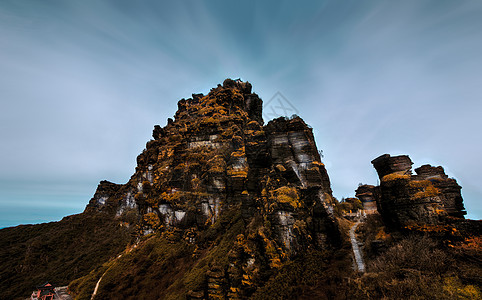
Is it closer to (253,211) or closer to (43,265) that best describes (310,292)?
(253,211)

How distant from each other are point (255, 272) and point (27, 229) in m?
114

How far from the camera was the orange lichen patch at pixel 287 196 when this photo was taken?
14.2 meters

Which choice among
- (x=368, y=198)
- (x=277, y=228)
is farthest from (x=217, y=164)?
(x=368, y=198)

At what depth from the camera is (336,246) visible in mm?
12641

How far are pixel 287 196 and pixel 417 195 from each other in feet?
25.1

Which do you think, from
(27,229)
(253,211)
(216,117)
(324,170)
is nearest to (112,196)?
(27,229)

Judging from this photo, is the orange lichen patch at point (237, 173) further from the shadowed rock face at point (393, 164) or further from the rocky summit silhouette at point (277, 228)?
the shadowed rock face at point (393, 164)

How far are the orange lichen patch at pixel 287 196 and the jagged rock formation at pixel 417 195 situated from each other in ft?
18.2

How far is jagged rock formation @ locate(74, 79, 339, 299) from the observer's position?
13395 millimetres

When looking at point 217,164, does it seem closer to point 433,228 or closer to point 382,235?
point 382,235

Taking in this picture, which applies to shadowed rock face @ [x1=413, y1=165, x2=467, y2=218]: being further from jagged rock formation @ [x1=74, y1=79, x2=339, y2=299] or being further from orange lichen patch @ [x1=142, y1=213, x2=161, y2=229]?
orange lichen patch @ [x1=142, y1=213, x2=161, y2=229]

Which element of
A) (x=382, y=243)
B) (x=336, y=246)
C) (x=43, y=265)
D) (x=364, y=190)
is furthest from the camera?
(x=43, y=265)

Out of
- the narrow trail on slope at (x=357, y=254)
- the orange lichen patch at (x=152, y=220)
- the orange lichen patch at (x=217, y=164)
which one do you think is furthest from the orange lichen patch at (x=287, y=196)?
the orange lichen patch at (x=152, y=220)

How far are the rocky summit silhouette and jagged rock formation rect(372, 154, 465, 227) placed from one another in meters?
0.05
